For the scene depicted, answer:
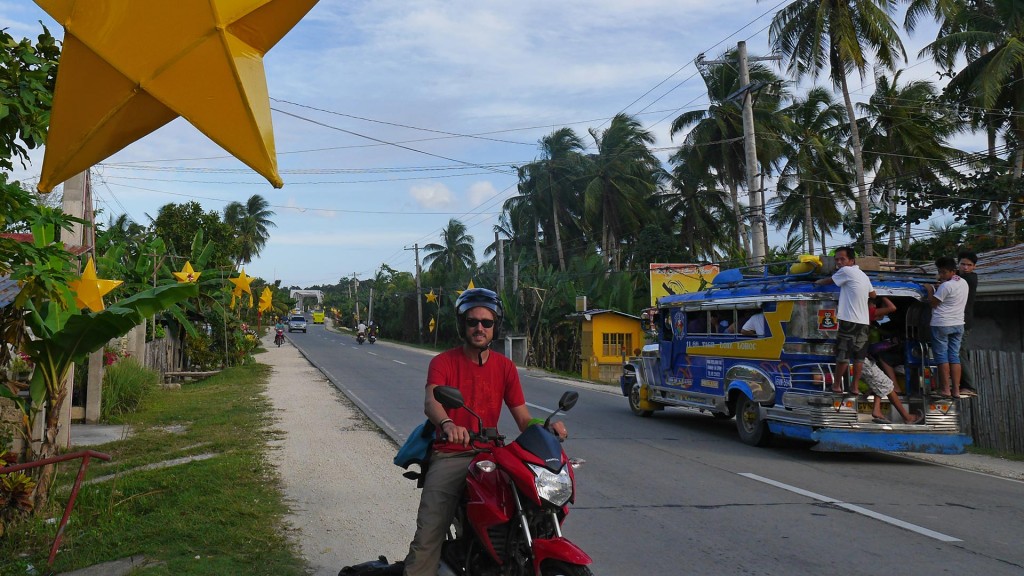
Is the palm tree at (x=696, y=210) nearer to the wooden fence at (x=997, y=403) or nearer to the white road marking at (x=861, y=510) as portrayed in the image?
the wooden fence at (x=997, y=403)

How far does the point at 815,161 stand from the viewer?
39688 mm

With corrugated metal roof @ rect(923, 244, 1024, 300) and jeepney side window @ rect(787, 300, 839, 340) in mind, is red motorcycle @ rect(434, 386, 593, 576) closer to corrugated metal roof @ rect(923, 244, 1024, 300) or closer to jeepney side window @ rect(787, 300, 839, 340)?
jeepney side window @ rect(787, 300, 839, 340)

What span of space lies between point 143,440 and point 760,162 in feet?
115

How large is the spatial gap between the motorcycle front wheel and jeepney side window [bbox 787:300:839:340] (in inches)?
311

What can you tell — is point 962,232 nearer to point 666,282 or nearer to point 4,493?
point 666,282

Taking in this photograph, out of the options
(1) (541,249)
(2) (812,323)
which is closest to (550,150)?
(1) (541,249)

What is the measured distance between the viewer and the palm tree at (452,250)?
7350cm

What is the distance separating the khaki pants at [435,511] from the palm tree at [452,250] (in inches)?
2702

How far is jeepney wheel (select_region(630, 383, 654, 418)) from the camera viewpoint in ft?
52.2

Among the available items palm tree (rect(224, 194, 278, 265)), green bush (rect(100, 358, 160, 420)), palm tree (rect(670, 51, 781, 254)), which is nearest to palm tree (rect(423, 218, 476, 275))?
palm tree (rect(224, 194, 278, 265))

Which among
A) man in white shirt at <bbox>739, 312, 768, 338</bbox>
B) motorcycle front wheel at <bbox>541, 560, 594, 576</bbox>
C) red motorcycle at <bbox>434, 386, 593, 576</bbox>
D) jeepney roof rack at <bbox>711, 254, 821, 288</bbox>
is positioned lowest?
motorcycle front wheel at <bbox>541, 560, 594, 576</bbox>

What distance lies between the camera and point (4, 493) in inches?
247

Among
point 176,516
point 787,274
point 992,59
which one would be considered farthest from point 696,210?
point 176,516

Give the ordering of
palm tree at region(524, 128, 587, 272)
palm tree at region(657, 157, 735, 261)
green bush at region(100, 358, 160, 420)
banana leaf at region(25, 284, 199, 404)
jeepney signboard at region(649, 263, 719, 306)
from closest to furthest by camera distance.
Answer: banana leaf at region(25, 284, 199, 404), green bush at region(100, 358, 160, 420), jeepney signboard at region(649, 263, 719, 306), palm tree at region(657, 157, 735, 261), palm tree at region(524, 128, 587, 272)
